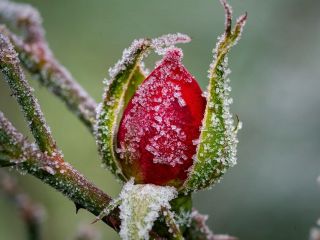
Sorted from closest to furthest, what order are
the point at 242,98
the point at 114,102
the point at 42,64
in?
1. the point at 114,102
2. the point at 42,64
3. the point at 242,98

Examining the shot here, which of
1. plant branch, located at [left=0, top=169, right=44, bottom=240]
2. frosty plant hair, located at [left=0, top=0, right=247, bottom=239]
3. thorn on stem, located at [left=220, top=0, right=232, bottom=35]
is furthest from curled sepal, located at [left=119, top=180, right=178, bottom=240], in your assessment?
plant branch, located at [left=0, top=169, right=44, bottom=240]

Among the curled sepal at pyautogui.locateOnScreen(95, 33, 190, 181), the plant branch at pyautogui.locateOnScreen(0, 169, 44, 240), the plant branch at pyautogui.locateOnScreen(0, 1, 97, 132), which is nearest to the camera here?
the curled sepal at pyautogui.locateOnScreen(95, 33, 190, 181)

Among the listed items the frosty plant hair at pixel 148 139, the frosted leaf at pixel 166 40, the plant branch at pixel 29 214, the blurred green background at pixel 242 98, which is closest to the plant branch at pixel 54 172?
the frosty plant hair at pixel 148 139

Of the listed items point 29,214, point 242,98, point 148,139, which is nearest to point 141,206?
point 148,139

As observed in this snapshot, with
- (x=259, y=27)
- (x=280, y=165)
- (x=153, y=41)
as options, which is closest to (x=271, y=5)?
(x=259, y=27)

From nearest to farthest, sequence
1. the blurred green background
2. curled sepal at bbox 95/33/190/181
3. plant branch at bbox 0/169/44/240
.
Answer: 1. curled sepal at bbox 95/33/190/181
2. plant branch at bbox 0/169/44/240
3. the blurred green background

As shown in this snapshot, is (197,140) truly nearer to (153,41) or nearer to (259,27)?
(153,41)

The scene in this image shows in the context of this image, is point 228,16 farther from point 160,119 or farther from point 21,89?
point 21,89

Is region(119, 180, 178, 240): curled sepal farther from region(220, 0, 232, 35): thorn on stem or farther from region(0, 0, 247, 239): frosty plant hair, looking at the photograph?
region(220, 0, 232, 35): thorn on stem
